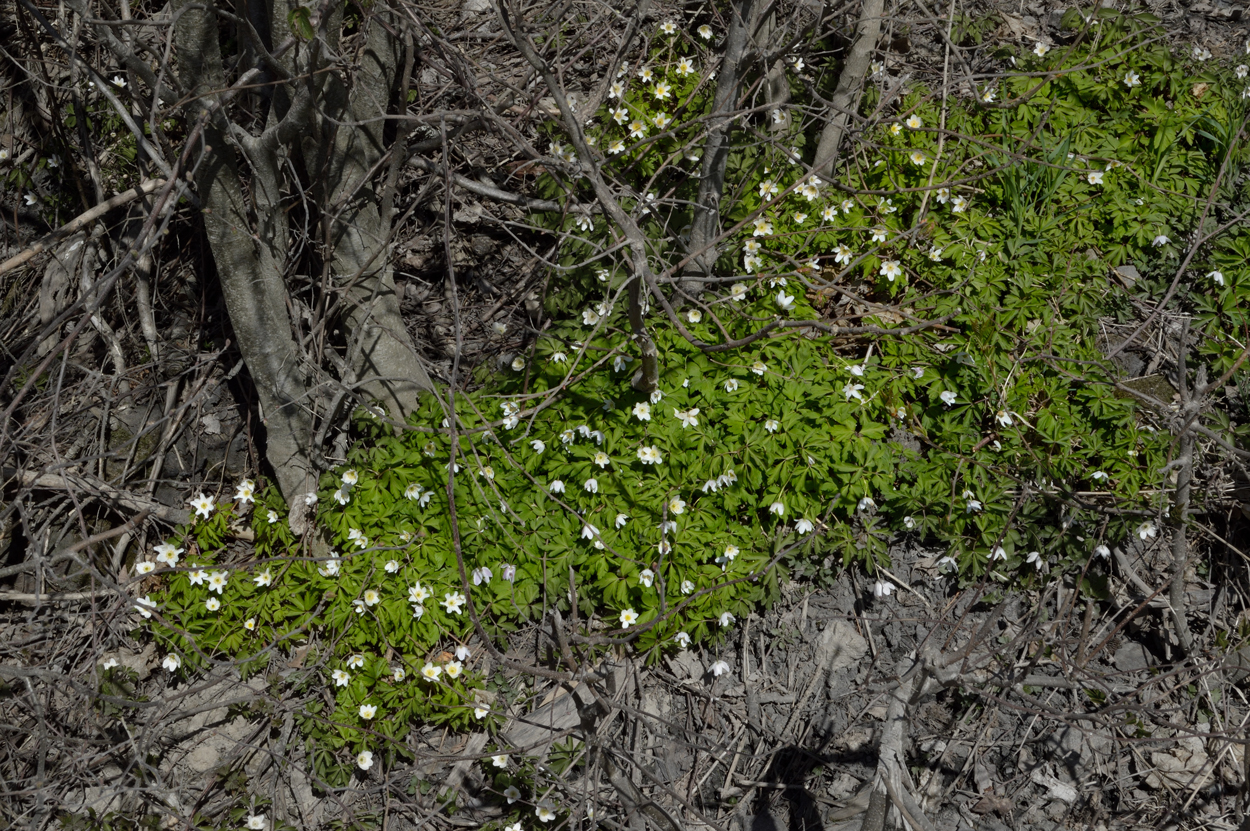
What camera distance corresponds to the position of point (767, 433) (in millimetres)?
3674

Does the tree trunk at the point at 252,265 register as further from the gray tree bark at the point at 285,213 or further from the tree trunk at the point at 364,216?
the tree trunk at the point at 364,216

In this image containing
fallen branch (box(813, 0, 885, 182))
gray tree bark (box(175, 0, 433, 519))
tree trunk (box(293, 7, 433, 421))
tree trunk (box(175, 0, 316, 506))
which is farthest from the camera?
fallen branch (box(813, 0, 885, 182))

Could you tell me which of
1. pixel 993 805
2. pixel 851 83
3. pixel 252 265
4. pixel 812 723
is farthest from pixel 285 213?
pixel 993 805

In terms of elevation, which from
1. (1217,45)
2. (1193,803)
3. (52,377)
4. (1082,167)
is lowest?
(1193,803)

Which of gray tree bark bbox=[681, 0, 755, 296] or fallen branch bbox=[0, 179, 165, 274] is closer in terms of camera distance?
fallen branch bbox=[0, 179, 165, 274]

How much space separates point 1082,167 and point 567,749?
367cm

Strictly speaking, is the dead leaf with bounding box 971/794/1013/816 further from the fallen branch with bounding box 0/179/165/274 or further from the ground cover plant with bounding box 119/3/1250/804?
the fallen branch with bounding box 0/179/165/274

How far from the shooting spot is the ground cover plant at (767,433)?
3.56 m

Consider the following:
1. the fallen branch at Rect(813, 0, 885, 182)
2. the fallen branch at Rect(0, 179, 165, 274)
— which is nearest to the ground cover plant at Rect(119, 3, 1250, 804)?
the fallen branch at Rect(813, 0, 885, 182)

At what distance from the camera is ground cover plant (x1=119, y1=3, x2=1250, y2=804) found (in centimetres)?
356

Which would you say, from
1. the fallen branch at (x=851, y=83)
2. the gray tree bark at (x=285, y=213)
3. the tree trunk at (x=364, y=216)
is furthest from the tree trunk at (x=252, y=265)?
the fallen branch at (x=851, y=83)

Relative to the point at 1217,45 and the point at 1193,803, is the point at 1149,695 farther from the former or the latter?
the point at 1217,45

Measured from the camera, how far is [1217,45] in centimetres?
487

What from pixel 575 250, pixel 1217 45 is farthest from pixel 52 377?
pixel 1217 45
